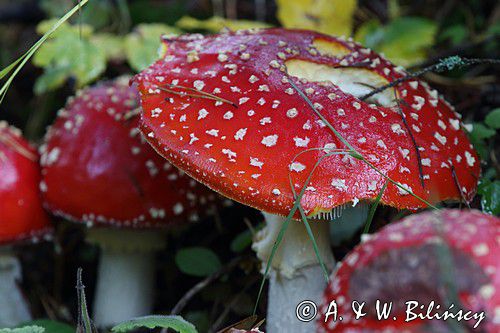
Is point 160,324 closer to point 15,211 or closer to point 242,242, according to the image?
point 242,242

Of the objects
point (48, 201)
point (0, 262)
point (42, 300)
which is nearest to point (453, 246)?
point (48, 201)

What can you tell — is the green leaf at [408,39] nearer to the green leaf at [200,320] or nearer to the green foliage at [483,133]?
the green foliage at [483,133]

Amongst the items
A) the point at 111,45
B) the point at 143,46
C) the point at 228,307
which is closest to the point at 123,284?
the point at 228,307

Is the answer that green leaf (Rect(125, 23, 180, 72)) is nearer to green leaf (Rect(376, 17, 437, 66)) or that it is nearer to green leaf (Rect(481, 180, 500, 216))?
green leaf (Rect(376, 17, 437, 66))

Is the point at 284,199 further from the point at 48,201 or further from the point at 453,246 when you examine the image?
the point at 48,201

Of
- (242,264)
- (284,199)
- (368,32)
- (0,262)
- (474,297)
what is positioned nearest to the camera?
(474,297)

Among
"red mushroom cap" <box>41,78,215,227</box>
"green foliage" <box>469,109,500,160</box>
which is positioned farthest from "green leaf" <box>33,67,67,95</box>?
"green foliage" <box>469,109,500,160</box>
